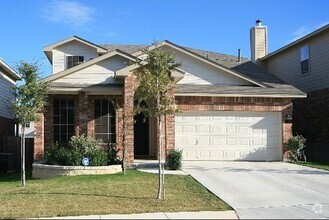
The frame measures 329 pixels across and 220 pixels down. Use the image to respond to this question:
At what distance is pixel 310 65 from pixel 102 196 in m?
15.5

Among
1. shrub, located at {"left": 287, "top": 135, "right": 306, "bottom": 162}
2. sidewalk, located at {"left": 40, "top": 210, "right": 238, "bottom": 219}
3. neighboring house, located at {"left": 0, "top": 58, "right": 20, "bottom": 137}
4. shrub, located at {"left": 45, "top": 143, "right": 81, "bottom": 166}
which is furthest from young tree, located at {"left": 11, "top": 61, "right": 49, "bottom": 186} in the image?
shrub, located at {"left": 287, "top": 135, "right": 306, "bottom": 162}

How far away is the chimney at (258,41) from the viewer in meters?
27.5

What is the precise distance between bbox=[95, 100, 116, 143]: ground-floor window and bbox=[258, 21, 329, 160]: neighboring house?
10.0 meters

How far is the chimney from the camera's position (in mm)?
27453

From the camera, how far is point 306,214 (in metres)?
8.95

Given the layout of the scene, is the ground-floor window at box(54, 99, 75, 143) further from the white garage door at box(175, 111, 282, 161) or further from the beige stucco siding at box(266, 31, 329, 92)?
the beige stucco siding at box(266, 31, 329, 92)

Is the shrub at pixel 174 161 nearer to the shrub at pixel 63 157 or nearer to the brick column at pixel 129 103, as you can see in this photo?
the brick column at pixel 129 103

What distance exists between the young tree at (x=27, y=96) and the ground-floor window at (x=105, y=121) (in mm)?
4461

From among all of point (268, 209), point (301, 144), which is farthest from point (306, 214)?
point (301, 144)

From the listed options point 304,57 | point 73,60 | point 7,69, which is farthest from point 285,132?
point 7,69

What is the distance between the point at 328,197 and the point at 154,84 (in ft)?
16.7

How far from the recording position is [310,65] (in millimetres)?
22578

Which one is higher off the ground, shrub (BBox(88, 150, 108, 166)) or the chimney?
the chimney

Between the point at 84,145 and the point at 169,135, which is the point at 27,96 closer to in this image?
the point at 84,145
